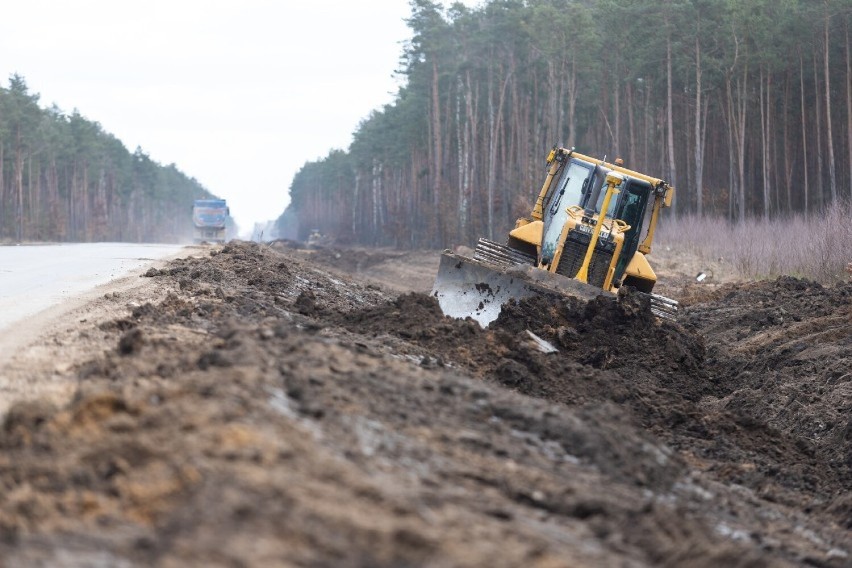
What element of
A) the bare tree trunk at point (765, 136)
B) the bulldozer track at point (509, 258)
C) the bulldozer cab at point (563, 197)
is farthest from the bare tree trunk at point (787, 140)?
the bulldozer track at point (509, 258)

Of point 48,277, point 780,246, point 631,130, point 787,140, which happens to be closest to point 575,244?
point 48,277

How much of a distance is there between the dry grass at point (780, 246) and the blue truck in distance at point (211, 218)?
127 feet

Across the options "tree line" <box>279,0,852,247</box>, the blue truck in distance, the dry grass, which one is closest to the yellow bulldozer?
the dry grass

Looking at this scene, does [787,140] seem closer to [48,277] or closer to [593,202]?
[593,202]

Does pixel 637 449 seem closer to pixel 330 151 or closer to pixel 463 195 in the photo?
pixel 463 195

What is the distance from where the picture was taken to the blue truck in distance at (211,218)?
7269 cm

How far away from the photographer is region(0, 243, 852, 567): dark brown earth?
3.96m

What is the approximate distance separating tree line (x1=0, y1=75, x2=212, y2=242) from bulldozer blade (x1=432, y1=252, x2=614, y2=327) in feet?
175

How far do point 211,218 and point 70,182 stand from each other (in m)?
41.8

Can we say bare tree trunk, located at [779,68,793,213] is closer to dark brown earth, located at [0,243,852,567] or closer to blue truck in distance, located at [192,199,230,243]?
blue truck in distance, located at [192,199,230,243]

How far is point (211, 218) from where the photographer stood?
7288cm

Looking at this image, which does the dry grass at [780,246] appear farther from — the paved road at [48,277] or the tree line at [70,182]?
the tree line at [70,182]

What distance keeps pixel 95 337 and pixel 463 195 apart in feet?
175

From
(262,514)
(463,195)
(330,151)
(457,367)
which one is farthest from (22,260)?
(330,151)
